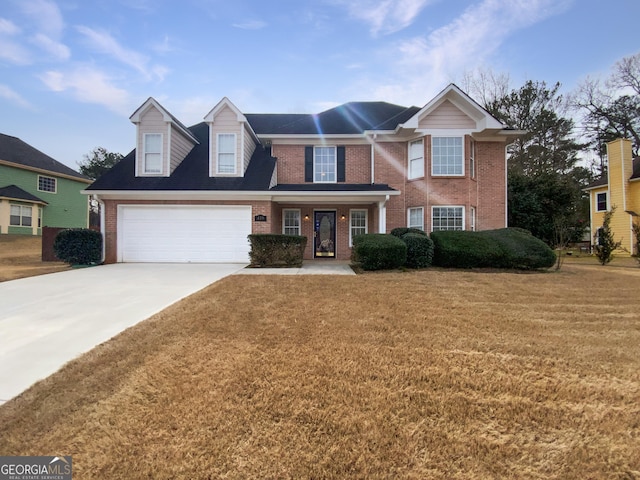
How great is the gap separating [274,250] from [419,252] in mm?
5087

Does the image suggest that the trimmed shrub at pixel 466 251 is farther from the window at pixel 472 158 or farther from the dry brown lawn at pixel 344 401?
the dry brown lawn at pixel 344 401

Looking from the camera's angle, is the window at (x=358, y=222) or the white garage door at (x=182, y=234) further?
the window at (x=358, y=222)

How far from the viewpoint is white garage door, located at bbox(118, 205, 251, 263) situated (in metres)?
11.9

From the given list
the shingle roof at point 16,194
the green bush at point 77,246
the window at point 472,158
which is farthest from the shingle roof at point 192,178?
the shingle roof at point 16,194

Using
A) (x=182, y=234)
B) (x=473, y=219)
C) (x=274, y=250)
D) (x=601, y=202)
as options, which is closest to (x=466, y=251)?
(x=473, y=219)

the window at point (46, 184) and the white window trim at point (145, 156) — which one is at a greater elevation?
the window at point (46, 184)

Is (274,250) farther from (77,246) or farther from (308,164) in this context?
(77,246)

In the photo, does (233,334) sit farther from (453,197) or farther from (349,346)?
(453,197)

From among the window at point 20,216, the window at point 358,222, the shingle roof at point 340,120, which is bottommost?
the window at point 358,222

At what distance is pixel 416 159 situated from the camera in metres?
13.2

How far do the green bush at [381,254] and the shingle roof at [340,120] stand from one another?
21.3 ft

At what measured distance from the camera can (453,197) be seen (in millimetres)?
12672

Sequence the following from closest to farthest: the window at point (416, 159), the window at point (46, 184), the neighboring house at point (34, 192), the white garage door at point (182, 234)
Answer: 1. the white garage door at point (182, 234)
2. the window at point (416, 159)
3. the neighboring house at point (34, 192)
4. the window at point (46, 184)

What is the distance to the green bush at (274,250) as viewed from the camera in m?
10.5
